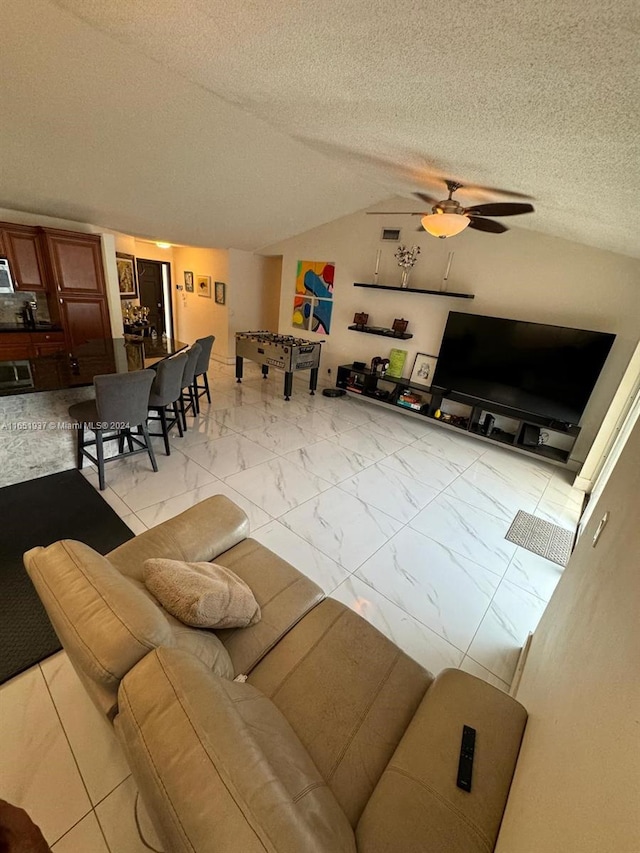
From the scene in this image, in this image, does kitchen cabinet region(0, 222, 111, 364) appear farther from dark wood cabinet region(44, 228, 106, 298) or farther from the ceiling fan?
the ceiling fan

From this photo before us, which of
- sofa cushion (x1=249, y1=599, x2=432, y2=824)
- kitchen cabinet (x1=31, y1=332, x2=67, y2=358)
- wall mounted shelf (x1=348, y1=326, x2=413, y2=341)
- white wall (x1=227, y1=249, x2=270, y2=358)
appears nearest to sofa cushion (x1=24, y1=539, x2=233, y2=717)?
sofa cushion (x1=249, y1=599, x2=432, y2=824)

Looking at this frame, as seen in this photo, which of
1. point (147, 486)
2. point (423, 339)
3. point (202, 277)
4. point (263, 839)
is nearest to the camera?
point (263, 839)

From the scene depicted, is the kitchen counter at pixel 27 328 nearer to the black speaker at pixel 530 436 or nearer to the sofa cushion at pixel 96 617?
the sofa cushion at pixel 96 617

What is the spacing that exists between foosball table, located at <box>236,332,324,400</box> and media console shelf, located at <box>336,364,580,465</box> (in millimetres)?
637

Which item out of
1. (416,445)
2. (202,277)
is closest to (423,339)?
(416,445)

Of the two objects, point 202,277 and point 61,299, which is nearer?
point 61,299

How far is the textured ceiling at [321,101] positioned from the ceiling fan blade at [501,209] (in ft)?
0.29

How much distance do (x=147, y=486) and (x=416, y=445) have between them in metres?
3.02

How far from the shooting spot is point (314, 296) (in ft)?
19.7

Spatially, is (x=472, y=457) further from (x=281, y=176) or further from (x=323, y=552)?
(x=281, y=176)

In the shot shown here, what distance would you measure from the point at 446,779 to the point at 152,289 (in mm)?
8808

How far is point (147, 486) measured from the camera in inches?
114

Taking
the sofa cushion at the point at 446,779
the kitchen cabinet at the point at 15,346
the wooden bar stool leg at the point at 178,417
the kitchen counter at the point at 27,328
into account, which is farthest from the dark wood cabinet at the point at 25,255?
the sofa cushion at the point at 446,779

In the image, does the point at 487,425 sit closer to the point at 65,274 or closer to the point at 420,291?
the point at 420,291
